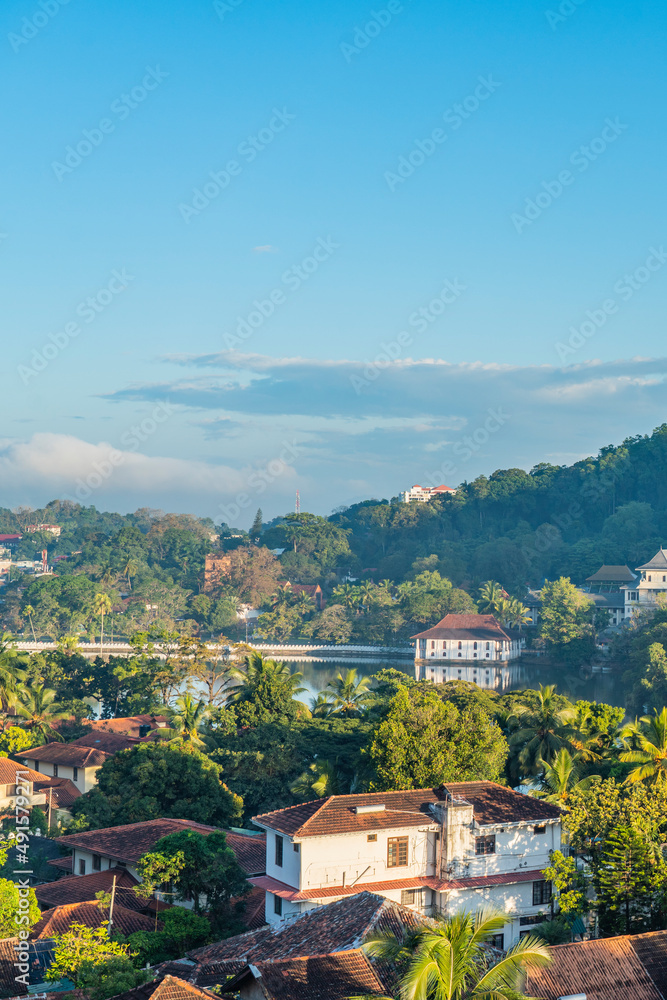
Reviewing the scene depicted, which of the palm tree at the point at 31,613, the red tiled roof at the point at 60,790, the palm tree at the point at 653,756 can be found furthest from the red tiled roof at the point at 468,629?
the palm tree at the point at 653,756

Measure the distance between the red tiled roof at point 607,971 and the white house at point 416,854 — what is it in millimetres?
4678

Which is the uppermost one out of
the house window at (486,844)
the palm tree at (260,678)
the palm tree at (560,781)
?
the palm tree at (260,678)

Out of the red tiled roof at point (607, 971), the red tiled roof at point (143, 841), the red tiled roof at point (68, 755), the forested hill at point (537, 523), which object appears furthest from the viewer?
the forested hill at point (537, 523)

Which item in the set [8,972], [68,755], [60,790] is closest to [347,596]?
[68,755]

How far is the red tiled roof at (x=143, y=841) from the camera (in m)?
20.6

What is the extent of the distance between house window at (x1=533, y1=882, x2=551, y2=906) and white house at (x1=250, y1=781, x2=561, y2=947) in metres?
0.02

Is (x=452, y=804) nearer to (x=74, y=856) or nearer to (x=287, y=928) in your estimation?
(x=287, y=928)

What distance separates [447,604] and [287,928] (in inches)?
2930

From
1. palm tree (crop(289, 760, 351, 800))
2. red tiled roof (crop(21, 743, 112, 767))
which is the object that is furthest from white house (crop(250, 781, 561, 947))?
red tiled roof (crop(21, 743, 112, 767))

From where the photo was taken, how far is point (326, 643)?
88.6m

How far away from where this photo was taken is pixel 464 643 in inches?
3172

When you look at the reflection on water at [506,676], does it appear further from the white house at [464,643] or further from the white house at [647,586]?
the white house at [647,586]

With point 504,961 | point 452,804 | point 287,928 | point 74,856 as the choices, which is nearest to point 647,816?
point 452,804

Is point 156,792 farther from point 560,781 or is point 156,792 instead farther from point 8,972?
point 8,972
